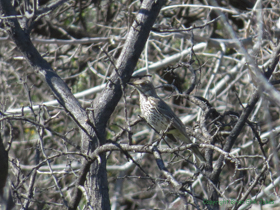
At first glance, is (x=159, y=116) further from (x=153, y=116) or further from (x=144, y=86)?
(x=144, y=86)

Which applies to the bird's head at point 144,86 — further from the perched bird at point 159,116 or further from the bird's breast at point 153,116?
the bird's breast at point 153,116

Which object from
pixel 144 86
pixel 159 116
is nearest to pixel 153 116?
pixel 159 116

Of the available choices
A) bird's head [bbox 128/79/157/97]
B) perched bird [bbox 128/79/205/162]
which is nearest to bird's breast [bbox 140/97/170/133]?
perched bird [bbox 128/79/205/162]

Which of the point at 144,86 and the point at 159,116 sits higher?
the point at 144,86

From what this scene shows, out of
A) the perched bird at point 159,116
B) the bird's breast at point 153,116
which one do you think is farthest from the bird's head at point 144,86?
the bird's breast at point 153,116

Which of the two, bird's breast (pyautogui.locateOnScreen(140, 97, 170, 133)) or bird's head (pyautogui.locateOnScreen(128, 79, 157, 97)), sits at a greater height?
bird's head (pyautogui.locateOnScreen(128, 79, 157, 97))

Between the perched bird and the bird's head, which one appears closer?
the perched bird

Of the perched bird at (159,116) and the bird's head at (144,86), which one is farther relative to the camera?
the bird's head at (144,86)

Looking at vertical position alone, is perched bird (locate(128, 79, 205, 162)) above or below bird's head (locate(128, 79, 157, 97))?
below

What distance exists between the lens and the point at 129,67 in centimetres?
406

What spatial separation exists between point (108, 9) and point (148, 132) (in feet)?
8.42

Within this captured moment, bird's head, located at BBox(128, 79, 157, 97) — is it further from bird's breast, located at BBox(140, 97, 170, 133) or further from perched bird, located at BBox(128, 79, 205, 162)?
bird's breast, located at BBox(140, 97, 170, 133)

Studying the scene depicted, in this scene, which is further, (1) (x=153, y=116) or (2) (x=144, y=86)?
(2) (x=144, y=86)

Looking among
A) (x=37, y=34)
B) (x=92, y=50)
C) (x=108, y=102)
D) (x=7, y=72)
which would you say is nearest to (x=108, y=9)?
Result: (x=92, y=50)
